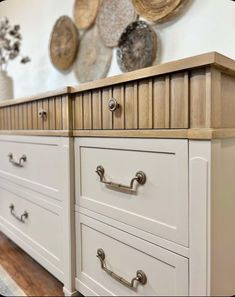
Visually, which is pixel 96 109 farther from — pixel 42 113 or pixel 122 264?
pixel 122 264

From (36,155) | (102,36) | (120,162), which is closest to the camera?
(120,162)

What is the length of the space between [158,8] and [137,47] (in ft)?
0.61

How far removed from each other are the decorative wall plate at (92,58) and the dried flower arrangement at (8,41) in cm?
56

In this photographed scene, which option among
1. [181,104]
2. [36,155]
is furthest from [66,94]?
[181,104]

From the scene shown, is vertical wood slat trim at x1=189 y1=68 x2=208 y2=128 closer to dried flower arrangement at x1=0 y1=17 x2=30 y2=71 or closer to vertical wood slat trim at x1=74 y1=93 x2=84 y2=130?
vertical wood slat trim at x1=74 y1=93 x2=84 y2=130

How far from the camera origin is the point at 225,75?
2.06 ft

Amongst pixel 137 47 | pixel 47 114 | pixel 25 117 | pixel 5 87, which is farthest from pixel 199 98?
pixel 5 87

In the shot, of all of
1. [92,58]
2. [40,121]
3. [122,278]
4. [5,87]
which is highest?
[92,58]

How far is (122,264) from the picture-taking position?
2.52 feet

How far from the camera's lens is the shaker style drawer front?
3.29 ft

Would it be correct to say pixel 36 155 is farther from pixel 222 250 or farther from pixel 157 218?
pixel 222 250

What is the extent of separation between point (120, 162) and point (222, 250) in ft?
1.15

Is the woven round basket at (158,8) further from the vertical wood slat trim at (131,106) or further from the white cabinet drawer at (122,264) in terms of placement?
the white cabinet drawer at (122,264)

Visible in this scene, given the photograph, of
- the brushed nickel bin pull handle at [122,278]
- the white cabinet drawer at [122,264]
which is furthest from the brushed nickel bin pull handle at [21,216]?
the brushed nickel bin pull handle at [122,278]
